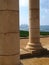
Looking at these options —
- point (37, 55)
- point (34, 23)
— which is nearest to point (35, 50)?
point (37, 55)

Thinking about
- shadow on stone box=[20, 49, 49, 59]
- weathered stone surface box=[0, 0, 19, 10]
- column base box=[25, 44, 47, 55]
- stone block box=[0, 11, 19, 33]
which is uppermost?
weathered stone surface box=[0, 0, 19, 10]

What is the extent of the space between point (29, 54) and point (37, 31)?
2.42 metres

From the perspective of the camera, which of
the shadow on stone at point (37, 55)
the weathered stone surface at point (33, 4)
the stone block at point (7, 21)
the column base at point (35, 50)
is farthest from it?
the weathered stone surface at point (33, 4)

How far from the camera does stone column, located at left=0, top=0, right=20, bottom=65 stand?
9.92 m

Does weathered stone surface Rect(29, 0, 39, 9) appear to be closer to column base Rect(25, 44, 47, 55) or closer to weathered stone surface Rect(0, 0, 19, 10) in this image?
column base Rect(25, 44, 47, 55)

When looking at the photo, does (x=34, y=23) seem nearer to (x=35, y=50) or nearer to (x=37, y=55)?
(x=35, y=50)

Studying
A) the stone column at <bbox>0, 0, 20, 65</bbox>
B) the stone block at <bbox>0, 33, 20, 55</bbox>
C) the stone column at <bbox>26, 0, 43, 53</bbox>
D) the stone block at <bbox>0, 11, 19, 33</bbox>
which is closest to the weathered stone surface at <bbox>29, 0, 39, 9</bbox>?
the stone column at <bbox>26, 0, 43, 53</bbox>

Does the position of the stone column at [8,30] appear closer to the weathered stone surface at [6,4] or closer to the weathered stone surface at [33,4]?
the weathered stone surface at [6,4]

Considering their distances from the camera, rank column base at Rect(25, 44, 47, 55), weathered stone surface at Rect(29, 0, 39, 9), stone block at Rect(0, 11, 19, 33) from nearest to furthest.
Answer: stone block at Rect(0, 11, 19, 33) < column base at Rect(25, 44, 47, 55) < weathered stone surface at Rect(29, 0, 39, 9)

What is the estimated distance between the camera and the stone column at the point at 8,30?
32.6ft

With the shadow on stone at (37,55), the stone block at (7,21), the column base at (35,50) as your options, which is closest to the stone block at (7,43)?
the stone block at (7,21)

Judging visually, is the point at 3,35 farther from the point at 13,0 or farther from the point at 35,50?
the point at 35,50

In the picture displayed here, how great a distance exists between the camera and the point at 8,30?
9992mm

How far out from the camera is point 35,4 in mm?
20453
